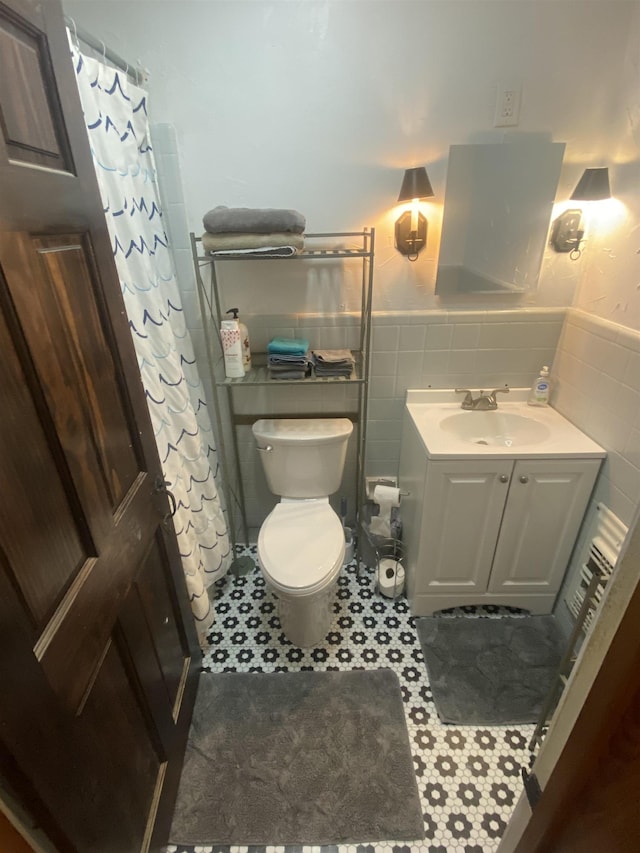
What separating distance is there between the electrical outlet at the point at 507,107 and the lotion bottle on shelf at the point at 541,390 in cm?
94

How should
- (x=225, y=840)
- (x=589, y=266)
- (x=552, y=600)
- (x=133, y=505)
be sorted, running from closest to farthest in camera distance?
(x=133, y=505), (x=225, y=840), (x=589, y=266), (x=552, y=600)

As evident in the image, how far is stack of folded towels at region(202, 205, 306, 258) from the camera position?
1369 millimetres

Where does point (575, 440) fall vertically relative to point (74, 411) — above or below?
below

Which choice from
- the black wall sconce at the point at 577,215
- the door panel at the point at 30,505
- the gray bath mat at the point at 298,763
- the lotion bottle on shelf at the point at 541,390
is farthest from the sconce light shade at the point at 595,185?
the gray bath mat at the point at 298,763

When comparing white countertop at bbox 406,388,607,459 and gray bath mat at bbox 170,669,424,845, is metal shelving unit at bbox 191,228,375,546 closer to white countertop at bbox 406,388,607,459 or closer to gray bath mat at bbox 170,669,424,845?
white countertop at bbox 406,388,607,459

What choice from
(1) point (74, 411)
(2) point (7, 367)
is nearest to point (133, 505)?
(1) point (74, 411)

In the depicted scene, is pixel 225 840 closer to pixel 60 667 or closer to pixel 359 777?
pixel 359 777

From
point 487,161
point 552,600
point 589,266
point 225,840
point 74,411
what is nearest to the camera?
point 74,411

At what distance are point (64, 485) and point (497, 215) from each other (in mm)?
1689

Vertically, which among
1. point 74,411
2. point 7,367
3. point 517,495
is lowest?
point 517,495

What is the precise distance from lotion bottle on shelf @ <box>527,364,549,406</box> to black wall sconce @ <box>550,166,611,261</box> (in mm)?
470

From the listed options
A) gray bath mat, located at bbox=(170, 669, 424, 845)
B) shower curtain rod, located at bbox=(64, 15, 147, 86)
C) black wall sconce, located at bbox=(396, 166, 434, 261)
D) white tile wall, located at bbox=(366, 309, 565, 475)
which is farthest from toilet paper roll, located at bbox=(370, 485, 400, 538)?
shower curtain rod, located at bbox=(64, 15, 147, 86)

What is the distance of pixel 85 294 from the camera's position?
0.83 meters

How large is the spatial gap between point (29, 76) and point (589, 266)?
5.94 feet
